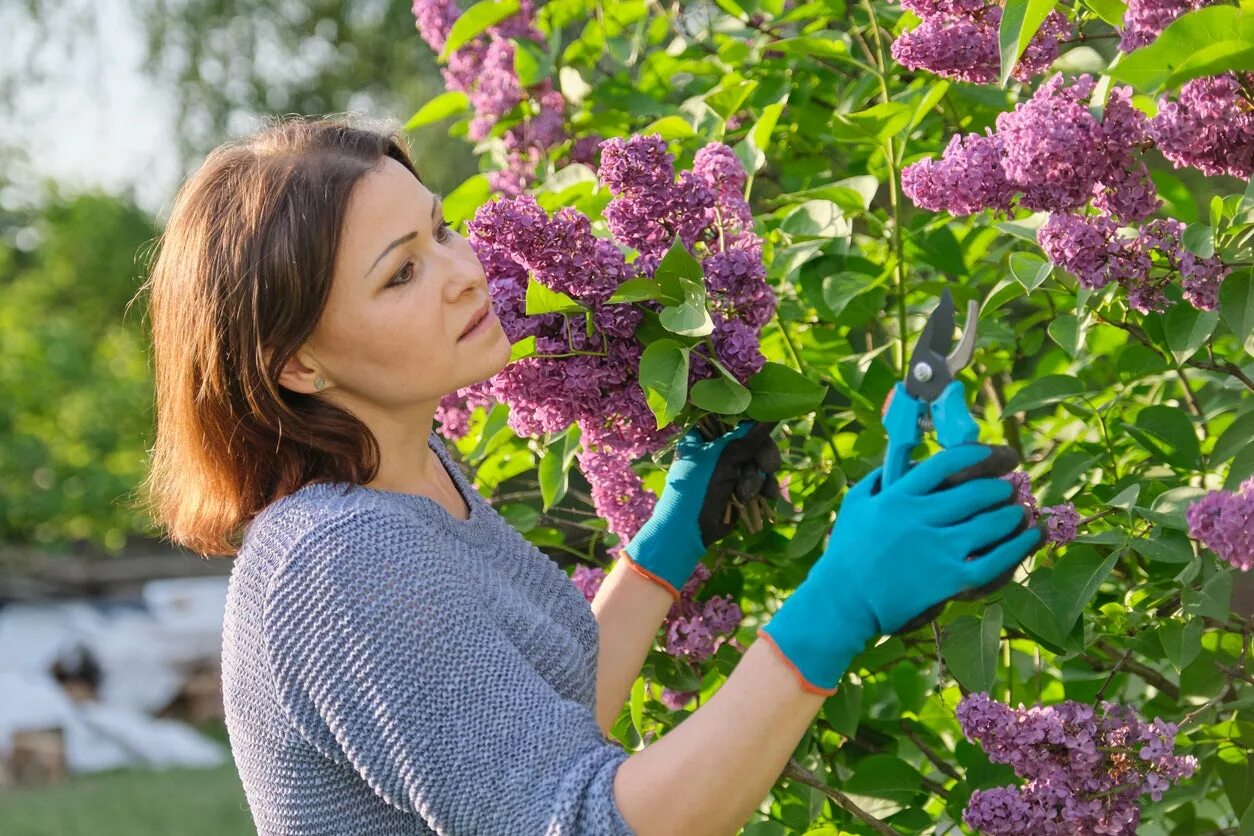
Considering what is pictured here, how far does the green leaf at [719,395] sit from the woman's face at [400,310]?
0.61 feet

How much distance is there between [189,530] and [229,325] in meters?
0.27

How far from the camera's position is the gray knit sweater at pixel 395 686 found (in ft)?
3.78

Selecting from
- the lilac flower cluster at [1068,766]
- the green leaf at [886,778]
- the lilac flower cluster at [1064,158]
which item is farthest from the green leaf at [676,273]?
the green leaf at [886,778]

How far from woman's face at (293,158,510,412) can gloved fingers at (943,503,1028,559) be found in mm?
464

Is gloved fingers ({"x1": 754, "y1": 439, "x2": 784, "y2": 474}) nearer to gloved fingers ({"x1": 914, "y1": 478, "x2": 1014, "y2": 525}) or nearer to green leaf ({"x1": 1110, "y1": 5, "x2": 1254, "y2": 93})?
gloved fingers ({"x1": 914, "y1": 478, "x2": 1014, "y2": 525})

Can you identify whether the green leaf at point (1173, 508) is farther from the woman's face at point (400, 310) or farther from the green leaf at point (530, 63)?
the green leaf at point (530, 63)

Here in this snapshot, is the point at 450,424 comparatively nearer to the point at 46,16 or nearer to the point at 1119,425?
the point at 1119,425

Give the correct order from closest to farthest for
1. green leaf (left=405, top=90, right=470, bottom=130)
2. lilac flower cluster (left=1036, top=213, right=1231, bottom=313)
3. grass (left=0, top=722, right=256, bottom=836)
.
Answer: lilac flower cluster (left=1036, top=213, right=1231, bottom=313) < green leaf (left=405, top=90, right=470, bottom=130) < grass (left=0, top=722, right=256, bottom=836)

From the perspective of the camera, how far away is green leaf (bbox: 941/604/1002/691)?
1.38 metres

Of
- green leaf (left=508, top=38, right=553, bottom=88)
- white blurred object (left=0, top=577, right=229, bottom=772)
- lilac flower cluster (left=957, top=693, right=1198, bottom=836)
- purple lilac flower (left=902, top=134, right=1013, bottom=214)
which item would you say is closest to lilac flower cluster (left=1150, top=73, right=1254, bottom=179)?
purple lilac flower (left=902, top=134, right=1013, bottom=214)

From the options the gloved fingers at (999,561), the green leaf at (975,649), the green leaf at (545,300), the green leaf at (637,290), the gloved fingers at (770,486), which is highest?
the green leaf at (637,290)

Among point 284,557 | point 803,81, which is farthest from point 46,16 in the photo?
point 284,557

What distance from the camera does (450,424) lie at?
1754mm

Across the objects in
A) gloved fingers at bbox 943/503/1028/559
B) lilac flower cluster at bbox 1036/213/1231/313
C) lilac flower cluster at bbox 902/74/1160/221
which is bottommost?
gloved fingers at bbox 943/503/1028/559
